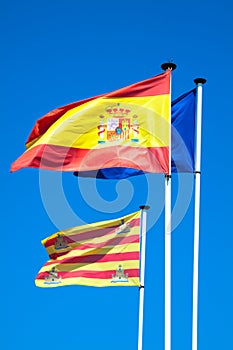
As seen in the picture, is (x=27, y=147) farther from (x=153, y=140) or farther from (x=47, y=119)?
(x=153, y=140)

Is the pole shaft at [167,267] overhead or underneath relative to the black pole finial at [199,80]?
underneath

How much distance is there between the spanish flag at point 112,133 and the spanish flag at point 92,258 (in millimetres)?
3995

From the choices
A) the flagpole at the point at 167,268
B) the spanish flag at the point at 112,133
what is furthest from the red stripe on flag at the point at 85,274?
the spanish flag at the point at 112,133

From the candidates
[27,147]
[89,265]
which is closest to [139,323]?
[89,265]

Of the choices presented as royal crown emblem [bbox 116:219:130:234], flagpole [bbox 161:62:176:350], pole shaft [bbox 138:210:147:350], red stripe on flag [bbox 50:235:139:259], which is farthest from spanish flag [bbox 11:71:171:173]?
pole shaft [bbox 138:210:147:350]

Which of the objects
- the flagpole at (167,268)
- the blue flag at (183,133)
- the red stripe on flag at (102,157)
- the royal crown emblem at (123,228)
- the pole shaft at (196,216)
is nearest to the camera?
the flagpole at (167,268)

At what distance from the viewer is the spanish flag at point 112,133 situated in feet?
46.9

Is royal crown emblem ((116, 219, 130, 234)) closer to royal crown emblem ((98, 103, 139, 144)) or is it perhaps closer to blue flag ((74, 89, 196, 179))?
blue flag ((74, 89, 196, 179))

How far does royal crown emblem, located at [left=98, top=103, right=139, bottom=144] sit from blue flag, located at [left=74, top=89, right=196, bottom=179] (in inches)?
57.5

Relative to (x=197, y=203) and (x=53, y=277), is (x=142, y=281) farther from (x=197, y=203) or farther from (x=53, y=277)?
(x=197, y=203)

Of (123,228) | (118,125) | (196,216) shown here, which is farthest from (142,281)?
(118,125)

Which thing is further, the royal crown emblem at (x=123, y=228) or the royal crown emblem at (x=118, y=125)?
the royal crown emblem at (x=123, y=228)

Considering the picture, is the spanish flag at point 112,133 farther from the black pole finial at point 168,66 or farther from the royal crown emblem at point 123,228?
the royal crown emblem at point 123,228

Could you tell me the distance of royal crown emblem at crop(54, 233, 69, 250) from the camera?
18.2 metres
